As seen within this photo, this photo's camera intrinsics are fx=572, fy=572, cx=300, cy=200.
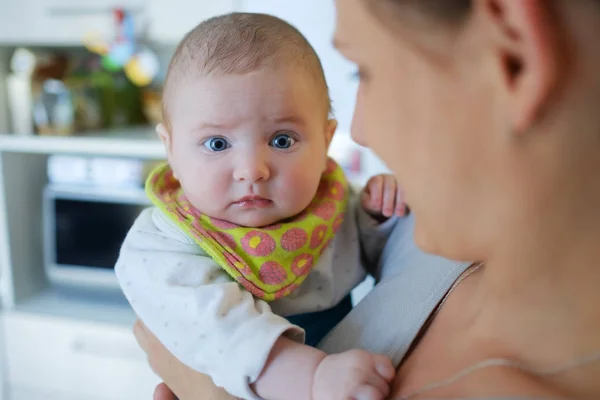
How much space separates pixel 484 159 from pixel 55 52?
92.6 inches

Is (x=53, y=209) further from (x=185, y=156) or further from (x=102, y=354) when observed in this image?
(x=185, y=156)

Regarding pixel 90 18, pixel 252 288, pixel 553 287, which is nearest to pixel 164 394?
pixel 252 288

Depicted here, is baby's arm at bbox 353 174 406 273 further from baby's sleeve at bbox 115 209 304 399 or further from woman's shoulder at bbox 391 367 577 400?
woman's shoulder at bbox 391 367 577 400

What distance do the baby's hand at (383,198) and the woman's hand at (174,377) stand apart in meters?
0.37

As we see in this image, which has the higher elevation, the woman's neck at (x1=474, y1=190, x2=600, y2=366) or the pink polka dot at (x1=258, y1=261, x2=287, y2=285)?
the woman's neck at (x1=474, y1=190, x2=600, y2=366)

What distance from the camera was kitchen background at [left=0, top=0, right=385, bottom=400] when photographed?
1995mm

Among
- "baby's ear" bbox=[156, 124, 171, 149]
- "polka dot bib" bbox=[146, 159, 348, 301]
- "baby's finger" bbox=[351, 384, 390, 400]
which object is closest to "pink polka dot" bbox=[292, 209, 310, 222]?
"polka dot bib" bbox=[146, 159, 348, 301]

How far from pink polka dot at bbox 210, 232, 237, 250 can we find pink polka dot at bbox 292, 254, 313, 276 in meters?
0.09

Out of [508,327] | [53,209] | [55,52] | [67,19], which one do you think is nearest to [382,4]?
[508,327]

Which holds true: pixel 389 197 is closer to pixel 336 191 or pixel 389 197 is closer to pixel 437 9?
pixel 336 191

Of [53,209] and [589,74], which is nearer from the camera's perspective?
[589,74]

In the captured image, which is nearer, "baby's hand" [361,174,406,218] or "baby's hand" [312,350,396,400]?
"baby's hand" [312,350,396,400]

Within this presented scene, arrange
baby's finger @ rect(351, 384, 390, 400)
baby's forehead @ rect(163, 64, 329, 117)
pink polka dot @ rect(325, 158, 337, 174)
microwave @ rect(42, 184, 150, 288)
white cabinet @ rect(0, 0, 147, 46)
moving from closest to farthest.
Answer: baby's finger @ rect(351, 384, 390, 400) → baby's forehead @ rect(163, 64, 329, 117) → pink polka dot @ rect(325, 158, 337, 174) → white cabinet @ rect(0, 0, 147, 46) → microwave @ rect(42, 184, 150, 288)

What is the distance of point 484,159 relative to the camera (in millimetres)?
446
